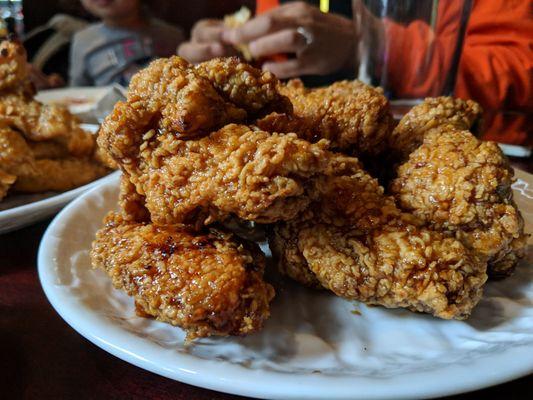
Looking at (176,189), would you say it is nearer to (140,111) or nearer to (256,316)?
(140,111)

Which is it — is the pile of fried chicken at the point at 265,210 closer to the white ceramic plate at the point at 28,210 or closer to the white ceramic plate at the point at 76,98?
the white ceramic plate at the point at 28,210

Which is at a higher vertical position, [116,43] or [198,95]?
[198,95]

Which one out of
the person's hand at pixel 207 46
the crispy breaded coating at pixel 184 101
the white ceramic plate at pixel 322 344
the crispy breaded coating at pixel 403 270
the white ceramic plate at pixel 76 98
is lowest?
the white ceramic plate at pixel 76 98

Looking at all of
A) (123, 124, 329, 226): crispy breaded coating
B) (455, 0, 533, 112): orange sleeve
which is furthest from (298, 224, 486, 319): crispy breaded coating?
(455, 0, 533, 112): orange sleeve

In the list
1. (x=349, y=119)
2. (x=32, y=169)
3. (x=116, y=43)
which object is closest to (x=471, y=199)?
(x=349, y=119)

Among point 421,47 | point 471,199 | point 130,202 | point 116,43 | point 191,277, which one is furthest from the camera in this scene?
point 116,43

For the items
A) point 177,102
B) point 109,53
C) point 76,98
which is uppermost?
point 177,102

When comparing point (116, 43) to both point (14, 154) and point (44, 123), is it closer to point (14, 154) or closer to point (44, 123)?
point (44, 123)

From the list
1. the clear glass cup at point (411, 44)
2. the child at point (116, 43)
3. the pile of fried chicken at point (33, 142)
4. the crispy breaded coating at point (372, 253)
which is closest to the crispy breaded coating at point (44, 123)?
the pile of fried chicken at point (33, 142)

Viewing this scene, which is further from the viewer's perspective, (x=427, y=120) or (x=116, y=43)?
(x=116, y=43)
